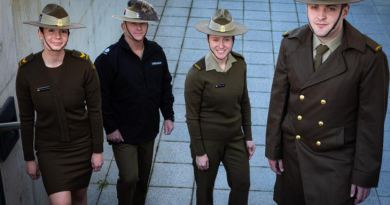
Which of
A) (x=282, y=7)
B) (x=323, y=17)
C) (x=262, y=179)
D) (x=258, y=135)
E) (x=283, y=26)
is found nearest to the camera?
(x=323, y=17)

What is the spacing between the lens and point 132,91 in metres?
4.26

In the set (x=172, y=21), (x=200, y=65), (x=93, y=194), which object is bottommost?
(x=93, y=194)

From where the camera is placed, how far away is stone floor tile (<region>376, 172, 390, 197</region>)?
5074mm

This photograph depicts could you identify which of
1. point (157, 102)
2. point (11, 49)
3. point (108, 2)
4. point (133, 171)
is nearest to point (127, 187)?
point (133, 171)

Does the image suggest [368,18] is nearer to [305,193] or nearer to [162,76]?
[162,76]

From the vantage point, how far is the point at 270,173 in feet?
17.8

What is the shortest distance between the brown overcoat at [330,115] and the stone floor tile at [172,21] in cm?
570

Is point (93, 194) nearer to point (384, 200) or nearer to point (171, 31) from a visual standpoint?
point (384, 200)

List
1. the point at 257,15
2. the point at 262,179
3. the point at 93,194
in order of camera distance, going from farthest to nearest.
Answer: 1. the point at 257,15
2. the point at 262,179
3. the point at 93,194

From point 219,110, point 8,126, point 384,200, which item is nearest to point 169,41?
point 384,200

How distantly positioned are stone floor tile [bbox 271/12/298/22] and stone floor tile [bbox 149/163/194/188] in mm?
4597

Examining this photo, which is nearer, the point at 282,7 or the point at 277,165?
the point at 277,165

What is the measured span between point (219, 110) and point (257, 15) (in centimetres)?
582

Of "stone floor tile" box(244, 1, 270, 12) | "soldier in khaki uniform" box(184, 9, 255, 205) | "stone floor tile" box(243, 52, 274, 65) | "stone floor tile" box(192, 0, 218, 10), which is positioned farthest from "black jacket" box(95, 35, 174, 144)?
"stone floor tile" box(244, 1, 270, 12)
